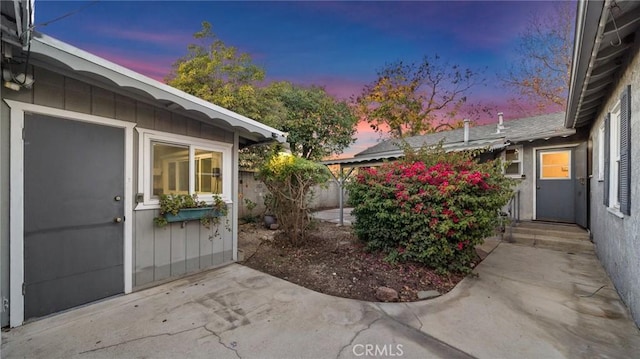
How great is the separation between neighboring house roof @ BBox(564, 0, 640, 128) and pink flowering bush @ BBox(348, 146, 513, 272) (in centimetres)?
162

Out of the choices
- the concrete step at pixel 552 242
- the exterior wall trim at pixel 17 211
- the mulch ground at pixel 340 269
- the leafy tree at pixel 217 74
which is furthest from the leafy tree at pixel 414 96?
the exterior wall trim at pixel 17 211

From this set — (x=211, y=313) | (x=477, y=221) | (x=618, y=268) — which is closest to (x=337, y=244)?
(x=477, y=221)

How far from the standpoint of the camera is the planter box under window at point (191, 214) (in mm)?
3611

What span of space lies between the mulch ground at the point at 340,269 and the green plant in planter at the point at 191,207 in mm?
1076

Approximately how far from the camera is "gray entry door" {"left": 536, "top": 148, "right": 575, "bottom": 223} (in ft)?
21.1

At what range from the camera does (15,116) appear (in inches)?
97.7

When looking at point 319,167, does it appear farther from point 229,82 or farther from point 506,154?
point 229,82

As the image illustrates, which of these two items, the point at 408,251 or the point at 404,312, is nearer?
the point at 404,312

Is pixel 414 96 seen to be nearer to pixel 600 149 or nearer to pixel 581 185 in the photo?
pixel 581 185

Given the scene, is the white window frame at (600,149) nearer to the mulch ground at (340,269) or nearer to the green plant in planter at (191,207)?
the mulch ground at (340,269)

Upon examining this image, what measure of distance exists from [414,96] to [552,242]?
14.3m

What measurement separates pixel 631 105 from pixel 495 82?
1402 centimetres

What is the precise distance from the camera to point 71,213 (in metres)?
2.85

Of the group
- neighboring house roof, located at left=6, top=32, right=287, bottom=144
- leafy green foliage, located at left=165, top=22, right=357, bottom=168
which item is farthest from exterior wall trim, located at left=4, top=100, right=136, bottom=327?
leafy green foliage, located at left=165, top=22, right=357, bottom=168
